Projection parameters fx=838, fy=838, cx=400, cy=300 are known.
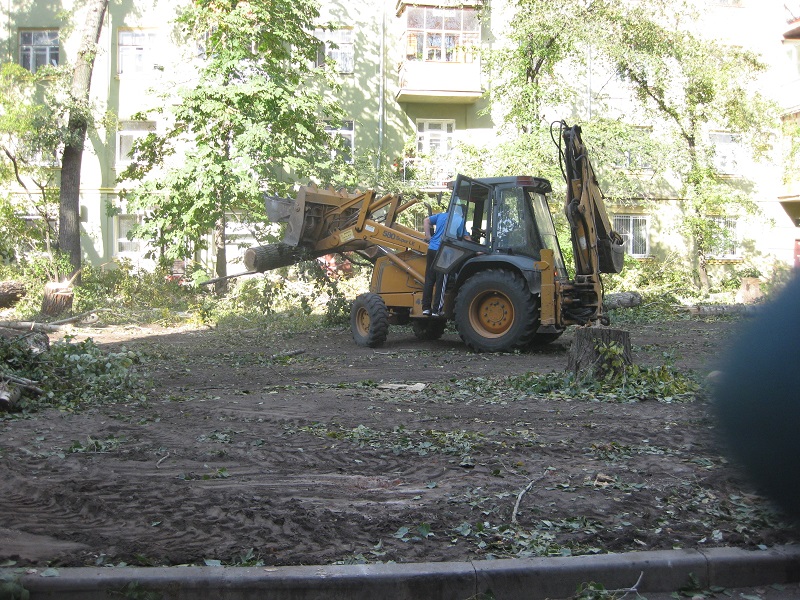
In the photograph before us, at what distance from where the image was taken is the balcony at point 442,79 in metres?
30.3

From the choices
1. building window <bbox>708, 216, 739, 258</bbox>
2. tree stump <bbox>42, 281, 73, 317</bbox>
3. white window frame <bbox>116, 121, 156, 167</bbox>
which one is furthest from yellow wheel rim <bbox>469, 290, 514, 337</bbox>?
white window frame <bbox>116, 121, 156, 167</bbox>

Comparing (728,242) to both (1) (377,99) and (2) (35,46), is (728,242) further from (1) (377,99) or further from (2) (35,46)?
(2) (35,46)

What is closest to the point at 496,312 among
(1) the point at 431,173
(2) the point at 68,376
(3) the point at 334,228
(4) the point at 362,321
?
(4) the point at 362,321

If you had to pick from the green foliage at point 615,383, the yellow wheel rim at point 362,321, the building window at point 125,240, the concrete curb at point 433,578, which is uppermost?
the building window at point 125,240

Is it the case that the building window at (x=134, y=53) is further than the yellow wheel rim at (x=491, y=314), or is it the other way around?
the building window at (x=134, y=53)

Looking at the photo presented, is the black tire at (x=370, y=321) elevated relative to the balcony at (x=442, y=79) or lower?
lower

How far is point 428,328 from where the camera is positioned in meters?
15.3

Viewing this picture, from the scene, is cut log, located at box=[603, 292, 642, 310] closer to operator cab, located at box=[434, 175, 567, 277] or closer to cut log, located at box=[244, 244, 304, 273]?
operator cab, located at box=[434, 175, 567, 277]

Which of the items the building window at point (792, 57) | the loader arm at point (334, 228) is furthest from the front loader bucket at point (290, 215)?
the building window at point (792, 57)

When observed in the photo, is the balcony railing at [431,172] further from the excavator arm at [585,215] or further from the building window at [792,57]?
the excavator arm at [585,215]

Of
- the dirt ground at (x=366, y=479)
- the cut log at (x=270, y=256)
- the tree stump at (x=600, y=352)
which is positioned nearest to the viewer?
the dirt ground at (x=366, y=479)

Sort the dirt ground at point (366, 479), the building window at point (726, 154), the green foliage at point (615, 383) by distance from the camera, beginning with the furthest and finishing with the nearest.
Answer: the building window at point (726, 154), the green foliage at point (615, 383), the dirt ground at point (366, 479)

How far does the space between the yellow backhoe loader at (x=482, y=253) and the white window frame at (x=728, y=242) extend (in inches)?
672

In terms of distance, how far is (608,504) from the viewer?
5.21 metres
